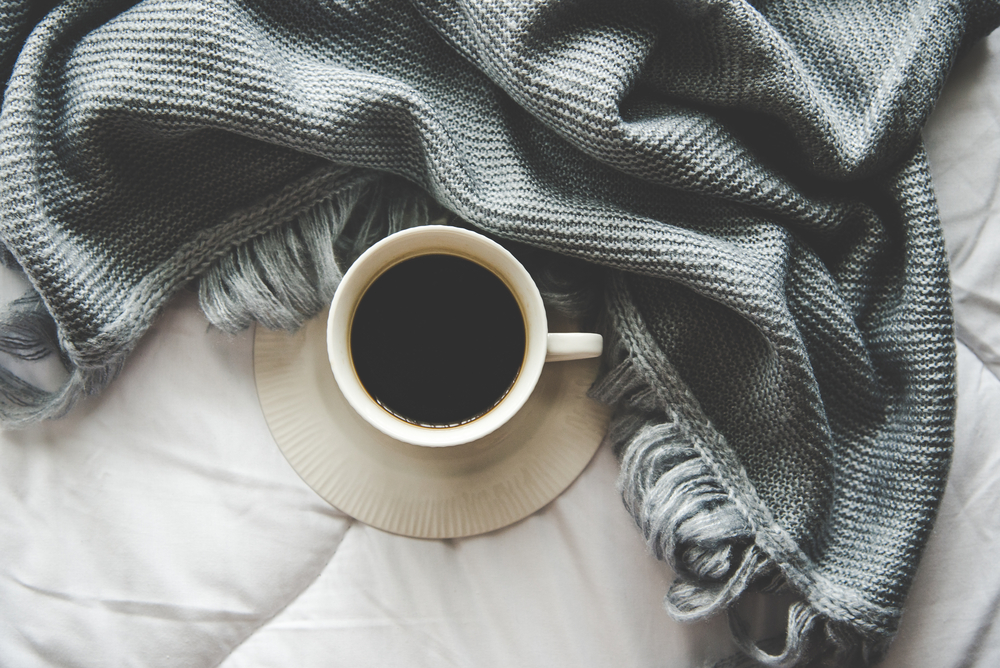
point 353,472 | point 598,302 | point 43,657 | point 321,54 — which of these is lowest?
point 43,657

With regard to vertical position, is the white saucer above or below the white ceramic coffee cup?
below

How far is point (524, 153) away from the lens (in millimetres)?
540

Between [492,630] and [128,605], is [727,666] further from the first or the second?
[128,605]

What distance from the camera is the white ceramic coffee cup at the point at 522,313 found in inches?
18.4

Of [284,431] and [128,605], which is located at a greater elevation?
[284,431]

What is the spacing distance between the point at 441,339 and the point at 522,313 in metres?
0.07

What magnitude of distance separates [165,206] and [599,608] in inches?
19.9

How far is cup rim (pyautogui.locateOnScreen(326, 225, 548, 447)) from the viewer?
1.53 feet

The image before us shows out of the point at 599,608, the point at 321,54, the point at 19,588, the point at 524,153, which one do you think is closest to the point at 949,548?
the point at 599,608

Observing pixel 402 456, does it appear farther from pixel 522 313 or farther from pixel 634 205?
pixel 634 205

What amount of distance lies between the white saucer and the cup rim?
63mm

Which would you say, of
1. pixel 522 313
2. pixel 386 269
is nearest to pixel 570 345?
pixel 522 313

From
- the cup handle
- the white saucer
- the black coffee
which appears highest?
the cup handle

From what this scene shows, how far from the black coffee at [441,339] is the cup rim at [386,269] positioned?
0.01 m
